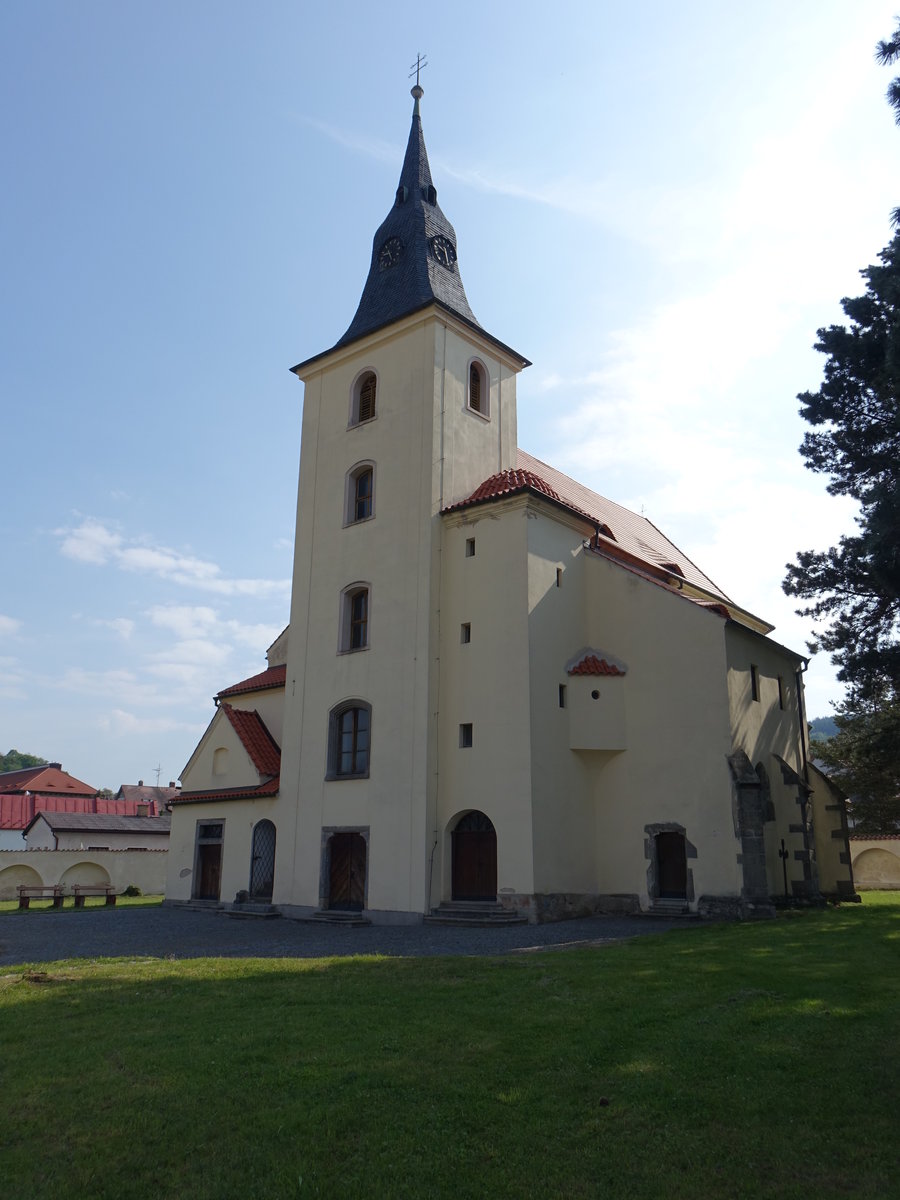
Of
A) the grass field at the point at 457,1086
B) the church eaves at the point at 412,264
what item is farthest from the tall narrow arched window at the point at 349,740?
the grass field at the point at 457,1086

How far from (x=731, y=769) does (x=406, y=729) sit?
7.47m

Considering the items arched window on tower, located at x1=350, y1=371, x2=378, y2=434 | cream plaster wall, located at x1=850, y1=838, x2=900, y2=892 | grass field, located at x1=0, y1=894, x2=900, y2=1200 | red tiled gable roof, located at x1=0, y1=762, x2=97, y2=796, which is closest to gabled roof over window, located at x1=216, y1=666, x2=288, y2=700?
arched window on tower, located at x1=350, y1=371, x2=378, y2=434

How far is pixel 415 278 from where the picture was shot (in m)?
25.7

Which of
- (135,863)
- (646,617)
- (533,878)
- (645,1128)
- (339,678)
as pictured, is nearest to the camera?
(645,1128)

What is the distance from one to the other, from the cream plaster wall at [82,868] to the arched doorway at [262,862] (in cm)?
1299

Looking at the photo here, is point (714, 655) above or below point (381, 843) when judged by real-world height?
above

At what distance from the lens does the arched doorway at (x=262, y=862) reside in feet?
78.4

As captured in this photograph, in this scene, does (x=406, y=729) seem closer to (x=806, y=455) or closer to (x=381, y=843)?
(x=381, y=843)

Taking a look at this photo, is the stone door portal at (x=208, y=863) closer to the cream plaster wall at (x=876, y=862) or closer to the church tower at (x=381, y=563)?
the church tower at (x=381, y=563)

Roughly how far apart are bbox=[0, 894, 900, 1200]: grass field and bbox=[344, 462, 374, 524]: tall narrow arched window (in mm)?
15631

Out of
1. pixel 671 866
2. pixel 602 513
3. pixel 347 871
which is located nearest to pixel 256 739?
pixel 347 871

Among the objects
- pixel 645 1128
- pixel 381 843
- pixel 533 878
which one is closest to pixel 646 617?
pixel 533 878

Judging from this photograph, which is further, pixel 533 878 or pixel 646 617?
pixel 646 617

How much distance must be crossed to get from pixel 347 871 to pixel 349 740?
3.25 m
